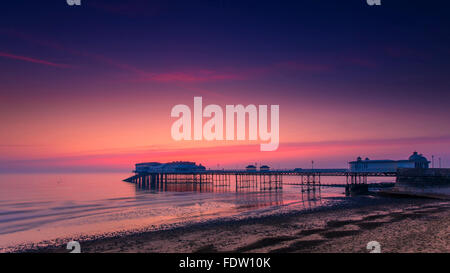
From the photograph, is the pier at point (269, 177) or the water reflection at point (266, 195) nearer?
the water reflection at point (266, 195)

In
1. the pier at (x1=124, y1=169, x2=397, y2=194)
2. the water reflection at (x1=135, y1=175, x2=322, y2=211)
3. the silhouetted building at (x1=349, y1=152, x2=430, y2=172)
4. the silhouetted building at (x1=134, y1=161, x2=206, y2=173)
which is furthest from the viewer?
the silhouetted building at (x1=134, y1=161, x2=206, y2=173)

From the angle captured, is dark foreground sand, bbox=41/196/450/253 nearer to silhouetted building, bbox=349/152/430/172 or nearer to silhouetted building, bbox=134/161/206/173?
silhouetted building, bbox=349/152/430/172

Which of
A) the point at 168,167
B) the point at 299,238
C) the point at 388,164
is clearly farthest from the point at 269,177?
the point at 299,238

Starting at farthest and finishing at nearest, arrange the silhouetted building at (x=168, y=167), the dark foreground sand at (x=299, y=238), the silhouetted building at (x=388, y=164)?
the silhouetted building at (x=168, y=167), the silhouetted building at (x=388, y=164), the dark foreground sand at (x=299, y=238)

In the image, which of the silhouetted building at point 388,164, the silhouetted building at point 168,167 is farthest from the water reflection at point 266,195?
the silhouetted building at point 168,167

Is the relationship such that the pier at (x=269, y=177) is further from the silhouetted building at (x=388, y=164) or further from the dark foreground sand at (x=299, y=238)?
the dark foreground sand at (x=299, y=238)

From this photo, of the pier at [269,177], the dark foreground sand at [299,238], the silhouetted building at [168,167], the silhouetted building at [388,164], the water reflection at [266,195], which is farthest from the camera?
the silhouetted building at [168,167]

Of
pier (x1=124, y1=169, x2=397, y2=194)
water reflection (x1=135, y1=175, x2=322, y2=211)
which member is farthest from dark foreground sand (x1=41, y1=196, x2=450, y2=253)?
pier (x1=124, y1=169, x2=397, y2=194)

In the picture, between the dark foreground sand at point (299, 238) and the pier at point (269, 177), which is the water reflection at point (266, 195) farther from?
the dark foreground sand at point (299, 238)

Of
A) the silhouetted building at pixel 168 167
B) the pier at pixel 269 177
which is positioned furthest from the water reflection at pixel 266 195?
the silhouetted building at pixel 168 167

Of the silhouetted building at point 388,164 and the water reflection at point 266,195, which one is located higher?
the silhouetted building at point 388,164

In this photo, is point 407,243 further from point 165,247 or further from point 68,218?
point 68,218

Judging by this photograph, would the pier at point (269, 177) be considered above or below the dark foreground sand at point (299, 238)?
below
